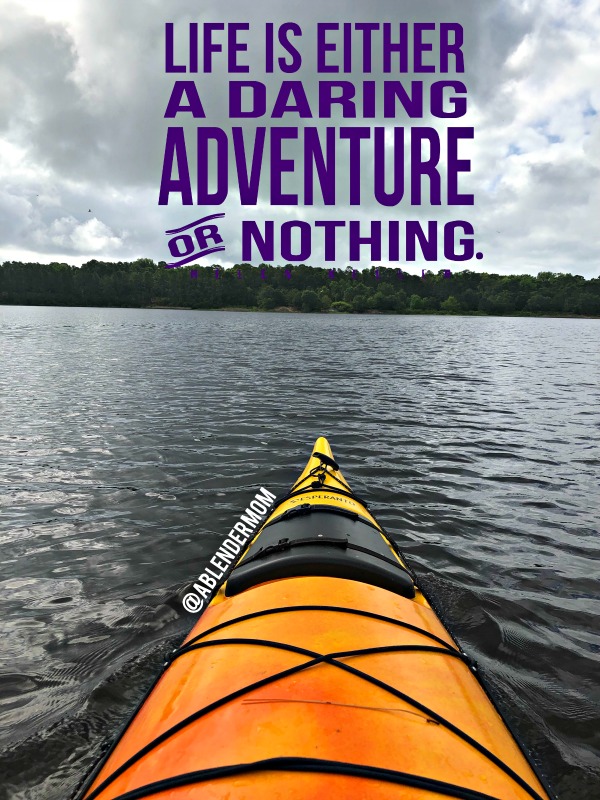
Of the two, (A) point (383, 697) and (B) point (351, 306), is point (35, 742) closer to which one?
(A) point (383, 697)

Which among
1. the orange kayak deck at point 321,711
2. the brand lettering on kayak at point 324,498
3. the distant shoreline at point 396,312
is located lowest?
the orange kayak deck at point 321,711

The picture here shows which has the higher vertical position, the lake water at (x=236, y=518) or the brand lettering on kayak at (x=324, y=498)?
the brand lettering on kayak at (x=324, y=498)

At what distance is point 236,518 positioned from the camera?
21.9ft

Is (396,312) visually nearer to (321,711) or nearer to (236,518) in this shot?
(236,518)

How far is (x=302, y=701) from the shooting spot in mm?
2098

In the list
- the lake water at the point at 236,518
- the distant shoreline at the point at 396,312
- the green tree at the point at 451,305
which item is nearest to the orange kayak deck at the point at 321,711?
the lake water at the point at 236,518

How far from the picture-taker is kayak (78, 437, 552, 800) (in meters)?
1.77

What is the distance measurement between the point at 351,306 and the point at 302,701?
124 meters

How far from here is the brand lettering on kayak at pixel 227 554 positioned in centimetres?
484

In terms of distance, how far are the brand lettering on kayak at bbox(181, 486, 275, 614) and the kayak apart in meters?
1.60

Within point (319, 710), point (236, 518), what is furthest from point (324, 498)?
point (319, 710)

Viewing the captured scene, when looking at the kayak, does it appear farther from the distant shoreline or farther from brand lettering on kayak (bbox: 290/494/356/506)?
the distant shoreline

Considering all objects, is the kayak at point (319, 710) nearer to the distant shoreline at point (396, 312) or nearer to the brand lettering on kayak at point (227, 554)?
the brand lettering on kayak at point (227, 554)

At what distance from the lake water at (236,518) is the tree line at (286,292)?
110840 mm
